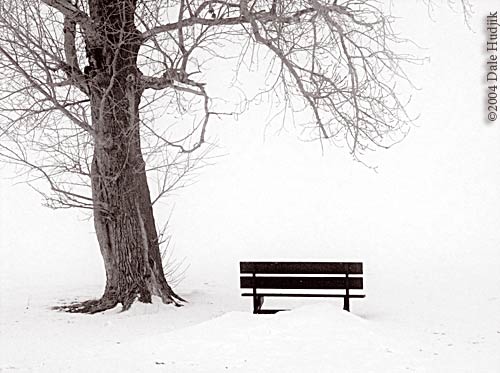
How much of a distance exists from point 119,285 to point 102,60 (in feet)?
9.13

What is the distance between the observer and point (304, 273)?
1028 centimetres

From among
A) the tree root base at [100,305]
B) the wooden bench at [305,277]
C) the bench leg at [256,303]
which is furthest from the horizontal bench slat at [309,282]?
the tree root base at [100,305]

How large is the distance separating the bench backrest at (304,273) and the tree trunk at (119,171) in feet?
4.86

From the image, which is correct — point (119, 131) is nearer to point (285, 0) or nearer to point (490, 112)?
point (285, 0)

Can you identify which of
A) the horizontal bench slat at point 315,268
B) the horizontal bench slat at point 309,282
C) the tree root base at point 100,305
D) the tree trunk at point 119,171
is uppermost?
the tree trunk at point 119,171

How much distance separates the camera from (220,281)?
1401 centimetres

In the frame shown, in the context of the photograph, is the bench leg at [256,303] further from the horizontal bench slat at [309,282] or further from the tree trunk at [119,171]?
the tree trunk at [119,171]

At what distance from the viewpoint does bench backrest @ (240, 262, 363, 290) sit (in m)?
10.2

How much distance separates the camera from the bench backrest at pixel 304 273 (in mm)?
10242

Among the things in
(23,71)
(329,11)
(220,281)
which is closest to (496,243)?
(220,281)

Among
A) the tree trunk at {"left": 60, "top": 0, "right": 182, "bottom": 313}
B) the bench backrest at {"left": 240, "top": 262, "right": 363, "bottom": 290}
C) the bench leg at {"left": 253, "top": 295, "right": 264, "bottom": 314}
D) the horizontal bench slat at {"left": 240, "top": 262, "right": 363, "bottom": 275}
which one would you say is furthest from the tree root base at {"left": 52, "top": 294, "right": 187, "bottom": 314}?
the horizontal bench slat at {"left": 240, "top": 262, "right": 363, "bottom": 275}

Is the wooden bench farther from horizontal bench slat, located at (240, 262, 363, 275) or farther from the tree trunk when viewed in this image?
the tree trunk

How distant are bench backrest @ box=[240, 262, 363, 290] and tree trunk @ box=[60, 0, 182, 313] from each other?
4.86 ft

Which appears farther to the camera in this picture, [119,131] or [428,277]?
[428,277]
